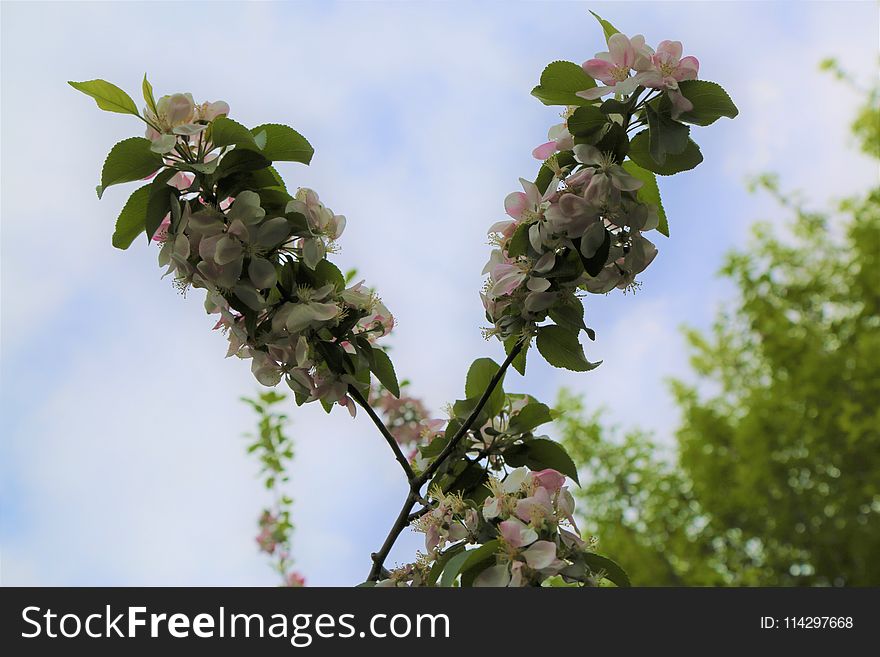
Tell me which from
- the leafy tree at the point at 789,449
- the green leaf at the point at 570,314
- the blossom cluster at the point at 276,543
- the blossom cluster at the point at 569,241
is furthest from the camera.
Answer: the leafy tree at the point at 789,449

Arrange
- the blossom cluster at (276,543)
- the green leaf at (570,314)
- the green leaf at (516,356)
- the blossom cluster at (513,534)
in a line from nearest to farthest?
the blossom cluster at (513,534)
the green leaf at (570,314)
the green leaf at (516,356)
the blossom cluster at (276,543)

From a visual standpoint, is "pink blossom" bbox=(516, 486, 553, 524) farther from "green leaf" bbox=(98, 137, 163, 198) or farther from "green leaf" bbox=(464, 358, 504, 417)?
"green leaf" bbox=(98, 137, 163, 198)

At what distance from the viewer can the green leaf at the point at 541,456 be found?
4.40ft

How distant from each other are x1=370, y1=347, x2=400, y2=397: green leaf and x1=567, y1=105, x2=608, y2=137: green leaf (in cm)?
46

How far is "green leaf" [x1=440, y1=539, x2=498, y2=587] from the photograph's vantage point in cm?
100

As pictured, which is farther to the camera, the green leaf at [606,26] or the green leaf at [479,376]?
the green leaf at [479,376]

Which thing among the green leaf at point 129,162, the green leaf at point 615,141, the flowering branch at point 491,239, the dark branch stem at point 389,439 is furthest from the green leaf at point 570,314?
the green leaf at point 129,162

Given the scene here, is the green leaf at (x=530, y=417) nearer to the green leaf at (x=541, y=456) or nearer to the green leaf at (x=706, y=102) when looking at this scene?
the green leaf at (x=541, y=456)

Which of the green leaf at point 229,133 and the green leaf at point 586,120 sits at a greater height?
the green leaf at point 586,120

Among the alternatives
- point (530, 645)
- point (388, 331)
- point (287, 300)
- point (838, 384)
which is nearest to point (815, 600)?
point (530, 645)

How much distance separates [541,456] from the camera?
1354 mm

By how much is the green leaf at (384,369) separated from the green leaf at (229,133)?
0.38 metres

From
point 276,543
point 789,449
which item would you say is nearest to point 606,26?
point 276,543

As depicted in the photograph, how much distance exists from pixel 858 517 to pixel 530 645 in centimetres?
739
